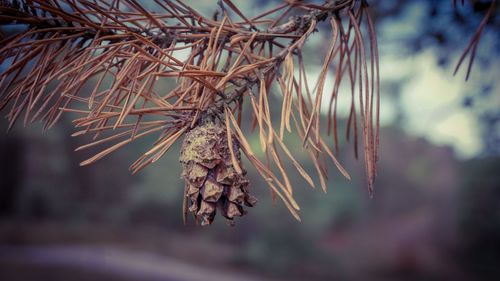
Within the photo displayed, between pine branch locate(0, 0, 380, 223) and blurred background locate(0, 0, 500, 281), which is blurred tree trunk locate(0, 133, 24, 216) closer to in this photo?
blurred background locate(0, 0, 500, 281)

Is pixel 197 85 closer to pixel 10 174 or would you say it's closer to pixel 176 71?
pixel 176 71

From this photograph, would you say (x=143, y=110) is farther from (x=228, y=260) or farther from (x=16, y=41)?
(x=228, y=260)

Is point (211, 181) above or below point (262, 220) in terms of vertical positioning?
above

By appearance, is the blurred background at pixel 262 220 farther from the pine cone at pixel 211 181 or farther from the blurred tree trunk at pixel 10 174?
the pine cone at pixel 211 181

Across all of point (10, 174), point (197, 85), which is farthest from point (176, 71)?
point (10, 174)

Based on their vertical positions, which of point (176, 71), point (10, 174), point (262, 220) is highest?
point (176, 71)

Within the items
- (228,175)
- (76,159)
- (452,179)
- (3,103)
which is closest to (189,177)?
(228,175)
